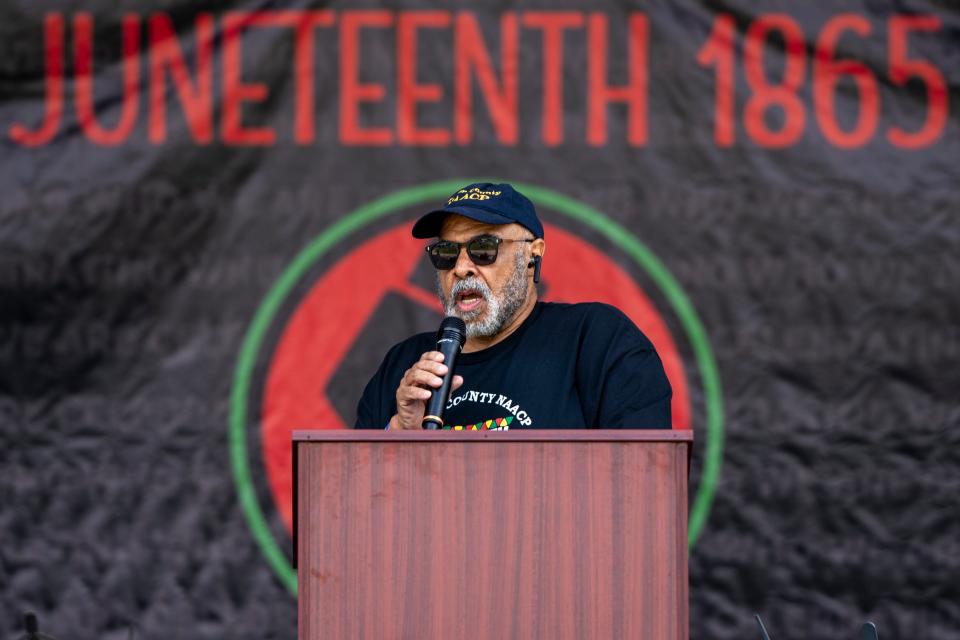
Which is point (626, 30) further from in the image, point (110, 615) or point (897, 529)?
point (110, 615)

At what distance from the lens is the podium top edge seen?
2.01 m

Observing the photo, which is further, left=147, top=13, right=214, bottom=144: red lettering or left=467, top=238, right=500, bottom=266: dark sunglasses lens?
left=147, top=13, right=214, bottom=144: red lettering

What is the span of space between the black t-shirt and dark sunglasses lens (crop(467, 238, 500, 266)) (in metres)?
0.17

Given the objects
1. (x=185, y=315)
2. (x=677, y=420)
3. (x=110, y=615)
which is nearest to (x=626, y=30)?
(x=677, y=420)

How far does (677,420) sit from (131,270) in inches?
60.1

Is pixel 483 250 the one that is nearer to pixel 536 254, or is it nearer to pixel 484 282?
pixel 484 282

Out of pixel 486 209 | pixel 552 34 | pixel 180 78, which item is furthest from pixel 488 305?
pixel 180 78

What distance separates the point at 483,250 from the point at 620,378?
40cm

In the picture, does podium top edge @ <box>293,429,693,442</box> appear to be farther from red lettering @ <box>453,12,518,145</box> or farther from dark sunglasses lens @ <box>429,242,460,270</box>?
red lettering @ <box>453,12,518,145</box>

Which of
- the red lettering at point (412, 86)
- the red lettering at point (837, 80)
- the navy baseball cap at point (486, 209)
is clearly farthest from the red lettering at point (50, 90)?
the red lettering at point (837, 80)

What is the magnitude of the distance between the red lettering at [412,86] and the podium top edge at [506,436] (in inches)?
74.1

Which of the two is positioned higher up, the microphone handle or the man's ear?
the man's ear

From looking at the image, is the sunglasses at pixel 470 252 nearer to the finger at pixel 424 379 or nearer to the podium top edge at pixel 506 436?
the finger at pixel 424 379

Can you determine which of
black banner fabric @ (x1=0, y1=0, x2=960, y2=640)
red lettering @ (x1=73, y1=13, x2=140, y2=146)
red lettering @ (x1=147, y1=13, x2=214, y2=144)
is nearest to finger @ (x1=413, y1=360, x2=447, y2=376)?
black banner fabric @ (x1=0, y1=0, x2=960, y2=640)
